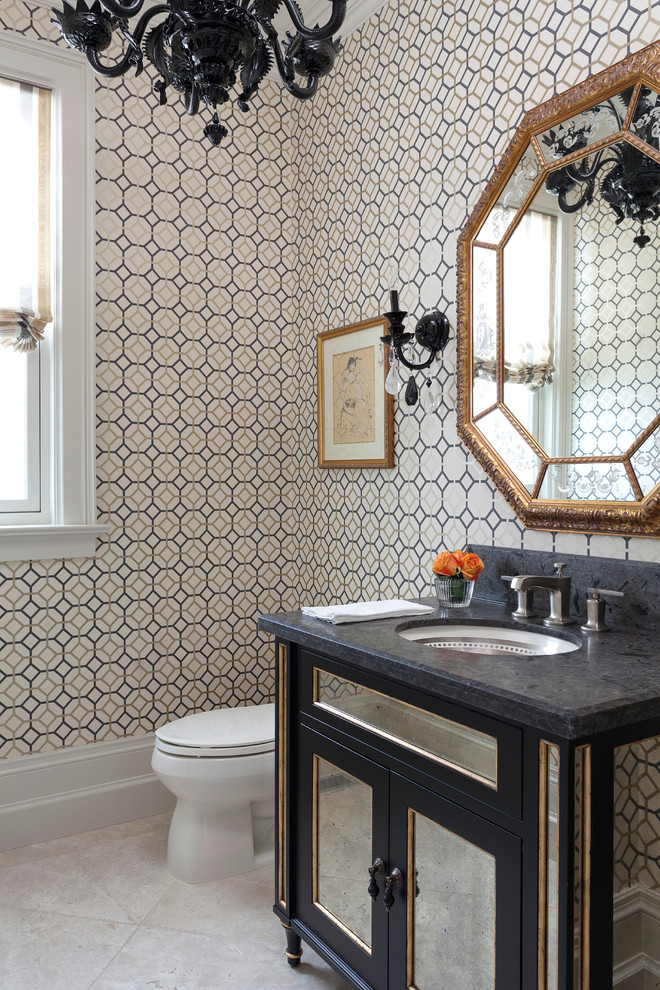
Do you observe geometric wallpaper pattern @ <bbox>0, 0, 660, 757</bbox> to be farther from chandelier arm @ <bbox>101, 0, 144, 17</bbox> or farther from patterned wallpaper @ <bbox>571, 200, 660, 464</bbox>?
chandelier arm @ <bbox>101, 0, 144, 17</bbox>

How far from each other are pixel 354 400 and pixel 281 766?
1343 millimetres

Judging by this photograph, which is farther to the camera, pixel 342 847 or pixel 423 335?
pixel 423 335

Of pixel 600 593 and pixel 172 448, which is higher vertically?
pixel 172 448

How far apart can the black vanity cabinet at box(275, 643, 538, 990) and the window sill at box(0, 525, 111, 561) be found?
111 centimetres

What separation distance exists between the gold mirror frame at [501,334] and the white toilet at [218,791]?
1.07m

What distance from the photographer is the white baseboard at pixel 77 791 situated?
254 centimetres

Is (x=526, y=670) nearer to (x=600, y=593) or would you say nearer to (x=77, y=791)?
(x=600, y=593)

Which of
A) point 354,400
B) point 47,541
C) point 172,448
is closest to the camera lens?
point 47,541

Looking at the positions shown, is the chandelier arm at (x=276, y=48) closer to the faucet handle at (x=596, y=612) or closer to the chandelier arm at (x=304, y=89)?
the chandelier arm at (x=304, y=89)

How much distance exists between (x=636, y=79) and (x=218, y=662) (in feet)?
7.65

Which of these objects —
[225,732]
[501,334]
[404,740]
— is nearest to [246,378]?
[501,334]

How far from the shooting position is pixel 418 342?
2.37 m

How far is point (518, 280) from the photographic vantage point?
2.02 m

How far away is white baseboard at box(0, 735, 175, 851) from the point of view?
2.54m
